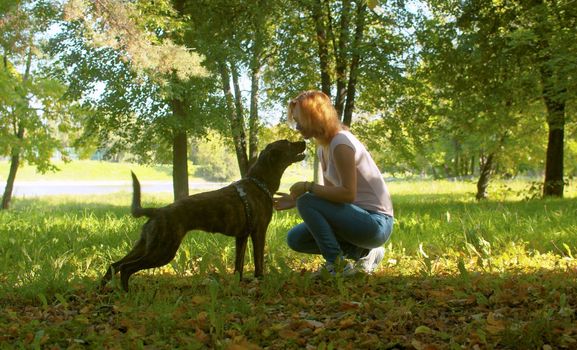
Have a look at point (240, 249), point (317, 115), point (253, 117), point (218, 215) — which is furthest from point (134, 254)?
point (253, 117)

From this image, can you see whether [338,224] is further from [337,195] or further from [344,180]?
[344,180]

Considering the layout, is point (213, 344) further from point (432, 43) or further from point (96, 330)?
point (432, 43)

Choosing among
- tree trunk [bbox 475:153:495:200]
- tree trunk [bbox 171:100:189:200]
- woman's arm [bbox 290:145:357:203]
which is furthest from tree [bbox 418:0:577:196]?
tree trunk [bbox 171:100:189:200]

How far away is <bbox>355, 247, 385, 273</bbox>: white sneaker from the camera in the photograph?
4709mm

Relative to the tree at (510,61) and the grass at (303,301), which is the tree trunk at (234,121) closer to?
the tree at (510,61)

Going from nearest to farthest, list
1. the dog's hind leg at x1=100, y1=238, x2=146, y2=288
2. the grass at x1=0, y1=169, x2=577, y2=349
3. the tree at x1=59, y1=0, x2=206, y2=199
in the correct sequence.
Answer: the grass at x1=0, y1=169, x2=577, y2=349 → the dog's hind leg at x1=100, y1=238, x2=146, y2=288 → the tree at x1=59, y1=0, x2=206, y2=199

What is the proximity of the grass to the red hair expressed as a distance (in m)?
1.20

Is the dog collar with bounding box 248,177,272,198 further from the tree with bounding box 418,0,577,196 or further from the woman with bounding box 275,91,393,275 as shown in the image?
the tree with bounding box 418,0,577,196

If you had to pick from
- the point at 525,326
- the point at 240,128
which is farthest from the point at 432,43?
the point at 525,326

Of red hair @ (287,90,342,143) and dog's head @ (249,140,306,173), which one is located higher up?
red hair @ (287,90,342,143)

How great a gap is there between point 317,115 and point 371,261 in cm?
148

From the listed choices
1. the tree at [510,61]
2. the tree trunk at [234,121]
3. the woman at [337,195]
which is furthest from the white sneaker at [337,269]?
the tree trunk at [234,121]

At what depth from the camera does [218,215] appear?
4121mm

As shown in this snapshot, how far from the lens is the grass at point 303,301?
9.73ft
